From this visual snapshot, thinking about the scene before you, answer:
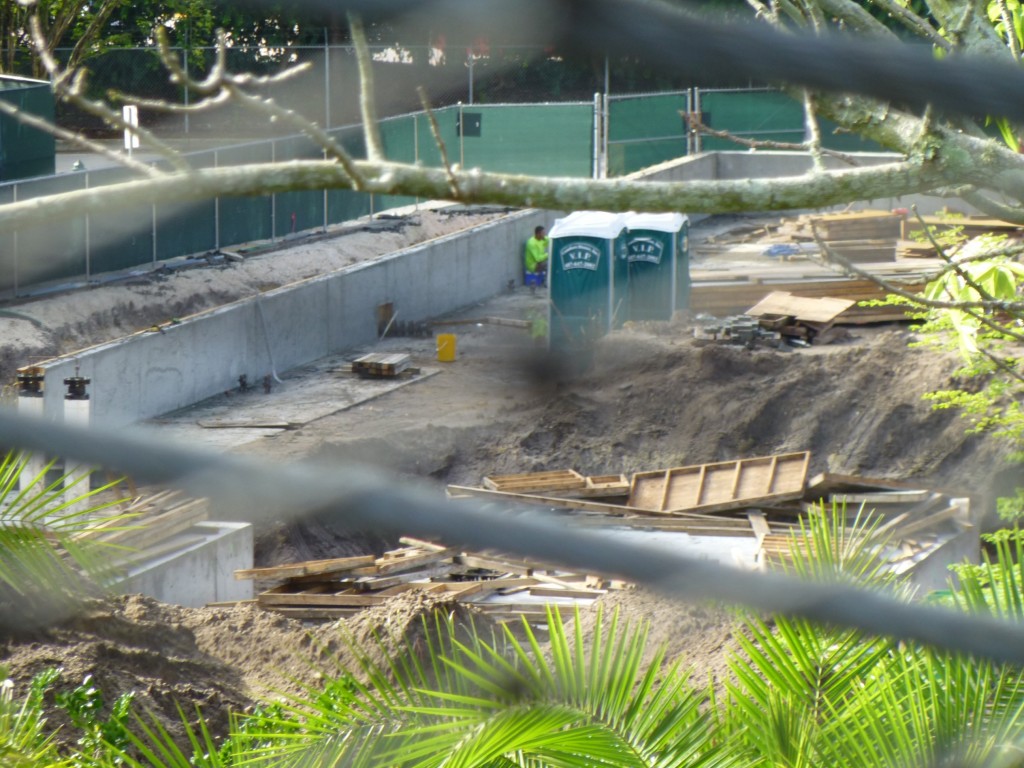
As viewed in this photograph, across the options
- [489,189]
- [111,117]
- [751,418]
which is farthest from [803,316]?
[111,117]

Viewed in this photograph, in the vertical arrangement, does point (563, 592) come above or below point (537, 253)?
below

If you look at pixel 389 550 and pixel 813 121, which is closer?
pixel 813 121

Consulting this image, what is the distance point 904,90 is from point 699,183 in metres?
2.15

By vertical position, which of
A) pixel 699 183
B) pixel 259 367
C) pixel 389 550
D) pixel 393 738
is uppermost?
pixel 699 183

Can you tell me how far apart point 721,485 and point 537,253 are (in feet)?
Answer: 38.1

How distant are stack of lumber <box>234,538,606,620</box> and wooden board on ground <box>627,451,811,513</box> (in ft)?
8.29

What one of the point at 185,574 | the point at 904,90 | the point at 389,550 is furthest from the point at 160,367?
the point at 904,90

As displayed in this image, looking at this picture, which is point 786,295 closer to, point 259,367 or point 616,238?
point 616,238

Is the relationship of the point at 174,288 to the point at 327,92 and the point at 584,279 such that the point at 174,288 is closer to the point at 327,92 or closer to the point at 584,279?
the point at 584,279

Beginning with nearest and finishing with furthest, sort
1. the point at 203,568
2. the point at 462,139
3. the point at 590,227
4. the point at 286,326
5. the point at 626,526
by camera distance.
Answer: the point at 203,568 < the point at 626,526 < the point at 286,326 < the point at 590,227 < the point at 462,139

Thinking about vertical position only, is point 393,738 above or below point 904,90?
below

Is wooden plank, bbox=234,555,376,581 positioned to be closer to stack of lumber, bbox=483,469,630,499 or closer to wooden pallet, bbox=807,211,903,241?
stack of lumber, bbox=483,469,630,499

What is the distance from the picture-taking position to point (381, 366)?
66.3 feet

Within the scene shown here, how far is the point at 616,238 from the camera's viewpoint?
68.5 feet
